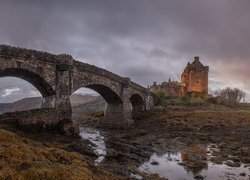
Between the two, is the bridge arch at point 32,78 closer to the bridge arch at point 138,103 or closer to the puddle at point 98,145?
the puddle at point 98,145

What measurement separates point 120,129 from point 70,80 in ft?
50.1

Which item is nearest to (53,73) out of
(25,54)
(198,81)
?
(25,54)

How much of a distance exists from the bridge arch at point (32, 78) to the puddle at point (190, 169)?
12.0 m

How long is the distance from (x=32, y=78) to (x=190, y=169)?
16.1m

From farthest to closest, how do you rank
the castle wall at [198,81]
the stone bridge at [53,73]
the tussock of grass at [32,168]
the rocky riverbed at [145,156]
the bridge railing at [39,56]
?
the castle wall at [198,81]
the stone bridge at [53,73]
the bridge railing at [39,56]
the rocky riverbed at [145,156]
the tussock of grass at [32,168]

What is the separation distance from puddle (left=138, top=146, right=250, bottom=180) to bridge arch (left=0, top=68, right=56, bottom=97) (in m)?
12.0

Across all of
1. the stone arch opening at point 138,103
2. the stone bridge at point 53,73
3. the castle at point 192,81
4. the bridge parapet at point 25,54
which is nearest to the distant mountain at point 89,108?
the castle at point 192,81

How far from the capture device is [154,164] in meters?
16.9

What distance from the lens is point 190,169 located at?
52.3ft

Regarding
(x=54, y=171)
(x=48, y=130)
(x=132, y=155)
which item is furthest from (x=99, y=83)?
(x=54, y=171)

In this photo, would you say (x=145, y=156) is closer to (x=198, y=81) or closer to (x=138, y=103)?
(x=138, y=103)

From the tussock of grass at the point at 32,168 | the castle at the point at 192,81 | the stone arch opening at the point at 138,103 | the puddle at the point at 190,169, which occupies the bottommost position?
the puddle at the point at 190,169

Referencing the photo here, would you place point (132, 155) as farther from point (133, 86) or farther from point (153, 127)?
point (133, 86)

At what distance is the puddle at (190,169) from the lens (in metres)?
14.5
